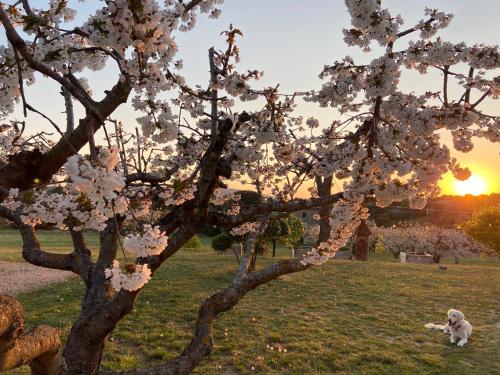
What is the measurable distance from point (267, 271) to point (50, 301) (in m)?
9.46

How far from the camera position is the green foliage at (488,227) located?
25.1m

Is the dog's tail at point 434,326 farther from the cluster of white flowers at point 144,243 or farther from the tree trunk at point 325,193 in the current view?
the cluster of white flowers at point 144,243

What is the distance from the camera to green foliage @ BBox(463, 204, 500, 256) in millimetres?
25125

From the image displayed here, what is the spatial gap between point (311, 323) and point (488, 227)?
19413 mm

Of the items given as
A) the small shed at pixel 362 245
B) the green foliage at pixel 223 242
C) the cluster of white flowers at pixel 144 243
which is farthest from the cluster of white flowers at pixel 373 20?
the small shed at pixel 362 245

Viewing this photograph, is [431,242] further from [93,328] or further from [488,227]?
[93,328]

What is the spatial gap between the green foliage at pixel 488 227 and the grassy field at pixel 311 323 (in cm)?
832

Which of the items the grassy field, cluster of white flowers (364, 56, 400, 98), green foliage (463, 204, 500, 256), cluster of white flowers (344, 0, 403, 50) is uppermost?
cluster of white flowers (344, 0, 403, 50)

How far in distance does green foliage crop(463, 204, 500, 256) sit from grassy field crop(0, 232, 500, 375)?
832 centimetres

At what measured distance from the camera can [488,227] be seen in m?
25.4

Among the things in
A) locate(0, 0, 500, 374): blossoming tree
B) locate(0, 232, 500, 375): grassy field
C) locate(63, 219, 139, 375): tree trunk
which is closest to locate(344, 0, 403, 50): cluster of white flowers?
locate(0, 0, 500, 374): blossoming tree

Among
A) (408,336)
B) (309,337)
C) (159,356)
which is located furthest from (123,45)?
(408,336)

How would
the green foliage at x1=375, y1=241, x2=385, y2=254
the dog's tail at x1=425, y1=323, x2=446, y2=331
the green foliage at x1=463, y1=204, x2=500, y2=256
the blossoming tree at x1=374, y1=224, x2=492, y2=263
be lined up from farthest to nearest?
1. the green foliage at x1=375, y1=241, x2=385, y2=254
2. the blossoming tree at x1=374, y1=224, x2=492, y2=263
3. the green foliage at x1=463, y1=204, x2=500, y2=256
4. the dog's tail at x1=425, y1=323, x2=446, y2=331

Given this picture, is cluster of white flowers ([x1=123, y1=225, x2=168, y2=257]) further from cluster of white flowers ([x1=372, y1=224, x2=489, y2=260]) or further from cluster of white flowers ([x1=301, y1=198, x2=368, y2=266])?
cluster of white flowers ([x1=372, y1=224, x2=489, y2=260])
